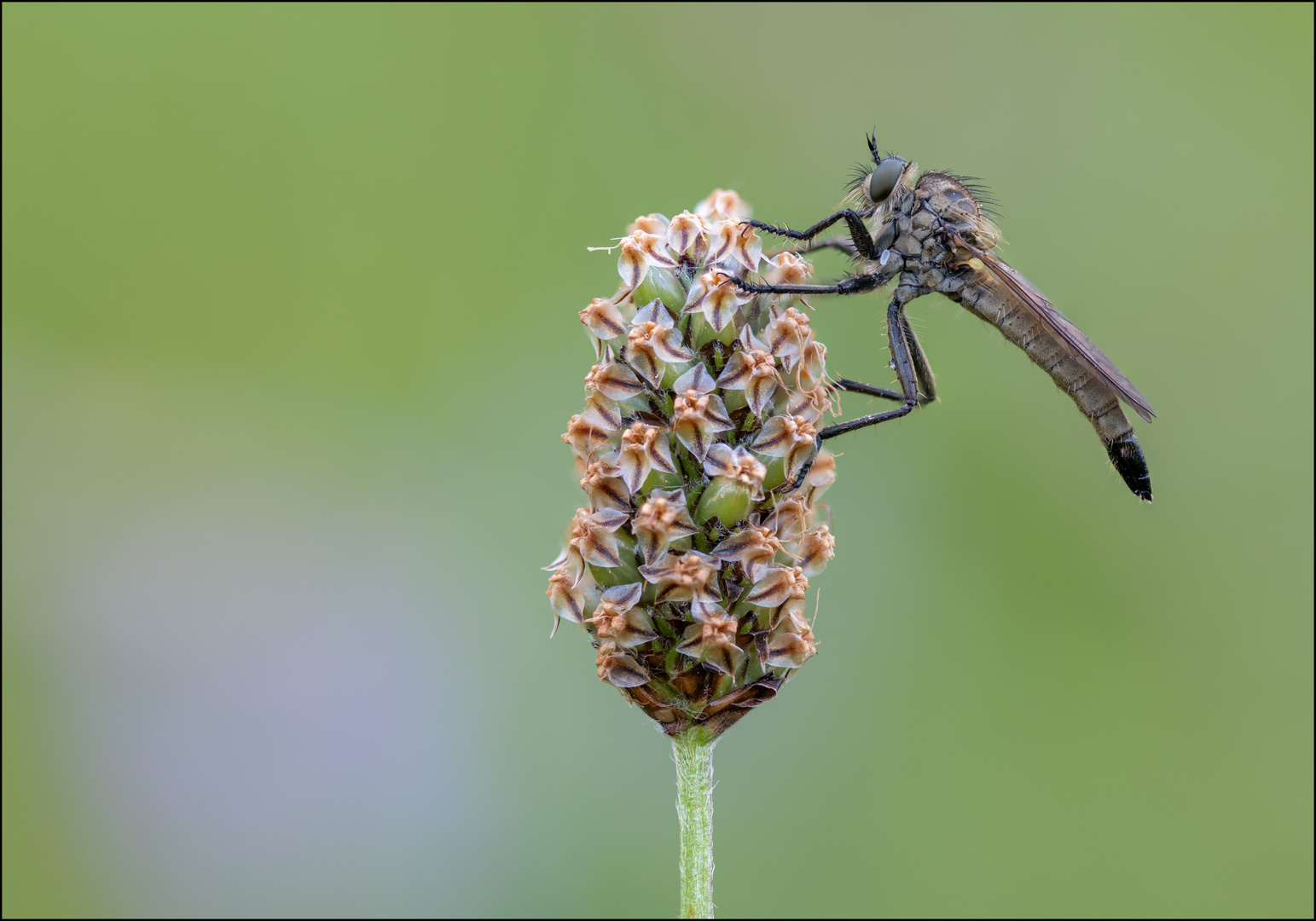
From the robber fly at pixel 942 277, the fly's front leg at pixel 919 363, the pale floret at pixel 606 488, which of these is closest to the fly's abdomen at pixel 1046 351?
the robber fly at pixel 942 277

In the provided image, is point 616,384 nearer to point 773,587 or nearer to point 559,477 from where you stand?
point 773,587

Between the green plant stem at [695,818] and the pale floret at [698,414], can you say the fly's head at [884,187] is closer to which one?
the pale floret at [698,414]

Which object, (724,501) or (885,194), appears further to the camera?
(885,194)

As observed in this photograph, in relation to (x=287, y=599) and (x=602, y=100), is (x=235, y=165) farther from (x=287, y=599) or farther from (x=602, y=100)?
(x=287, y=599)

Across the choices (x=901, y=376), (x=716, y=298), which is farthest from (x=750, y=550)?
(x=901, y=376)

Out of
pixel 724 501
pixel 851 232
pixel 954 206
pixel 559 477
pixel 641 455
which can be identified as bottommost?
pixel 724 501

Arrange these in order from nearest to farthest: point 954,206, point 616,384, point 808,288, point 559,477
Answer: point 616,384, point 808,288, point 954,206, point 559,477

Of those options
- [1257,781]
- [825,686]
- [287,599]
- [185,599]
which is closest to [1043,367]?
[825,686]

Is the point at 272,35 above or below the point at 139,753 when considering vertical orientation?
above
